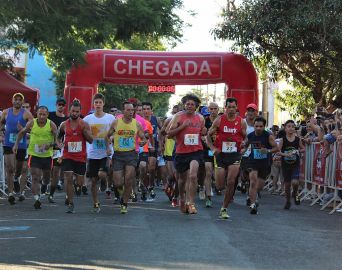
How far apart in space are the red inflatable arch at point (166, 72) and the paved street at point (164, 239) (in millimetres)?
10035

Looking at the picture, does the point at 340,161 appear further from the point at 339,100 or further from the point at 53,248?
the point at 339,100

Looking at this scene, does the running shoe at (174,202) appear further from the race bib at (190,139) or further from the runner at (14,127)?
the runner at (14,127)

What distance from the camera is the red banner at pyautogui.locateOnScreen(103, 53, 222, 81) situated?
23453 millimetres

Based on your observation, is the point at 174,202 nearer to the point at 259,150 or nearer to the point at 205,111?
the point at 259,150

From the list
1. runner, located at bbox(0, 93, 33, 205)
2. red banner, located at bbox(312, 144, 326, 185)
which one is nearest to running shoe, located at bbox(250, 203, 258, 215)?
red banner, located at bbox(312, 144, 326, 185)

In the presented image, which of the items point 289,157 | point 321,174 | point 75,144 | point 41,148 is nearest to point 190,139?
point 75,144

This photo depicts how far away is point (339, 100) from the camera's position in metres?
26.3

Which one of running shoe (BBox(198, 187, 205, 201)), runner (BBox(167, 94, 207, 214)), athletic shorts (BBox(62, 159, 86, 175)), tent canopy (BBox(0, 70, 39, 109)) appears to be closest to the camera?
runner (BBox(167, 94, 207, 214))

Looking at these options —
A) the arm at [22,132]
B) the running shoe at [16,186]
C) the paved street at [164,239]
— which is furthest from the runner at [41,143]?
the running shoe at [16,186]

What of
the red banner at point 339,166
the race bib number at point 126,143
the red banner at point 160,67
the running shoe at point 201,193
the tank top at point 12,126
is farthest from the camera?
the red banner at point 160,67

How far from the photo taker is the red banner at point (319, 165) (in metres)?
15.7

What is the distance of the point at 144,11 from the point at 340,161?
646 centimetres

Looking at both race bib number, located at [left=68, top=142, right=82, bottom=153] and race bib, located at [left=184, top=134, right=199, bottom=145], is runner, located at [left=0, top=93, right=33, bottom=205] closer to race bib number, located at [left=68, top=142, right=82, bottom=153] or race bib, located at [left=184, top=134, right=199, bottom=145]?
race bib number, located at [left=68, top=142, right=82, bottom=153]

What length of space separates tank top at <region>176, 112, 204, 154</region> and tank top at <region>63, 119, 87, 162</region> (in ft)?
5.12
